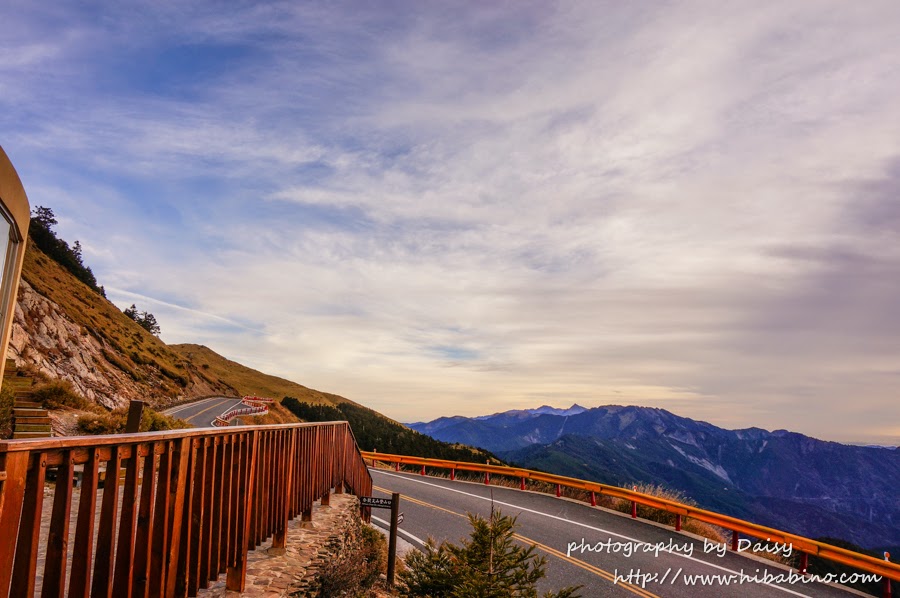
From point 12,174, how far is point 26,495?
2.73 meters

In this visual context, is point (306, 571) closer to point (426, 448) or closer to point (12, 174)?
point (12, 174)

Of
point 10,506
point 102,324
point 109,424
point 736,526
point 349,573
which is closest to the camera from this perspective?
point 10,506

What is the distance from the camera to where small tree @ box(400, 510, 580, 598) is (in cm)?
619

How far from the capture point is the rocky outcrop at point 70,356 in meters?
29.2

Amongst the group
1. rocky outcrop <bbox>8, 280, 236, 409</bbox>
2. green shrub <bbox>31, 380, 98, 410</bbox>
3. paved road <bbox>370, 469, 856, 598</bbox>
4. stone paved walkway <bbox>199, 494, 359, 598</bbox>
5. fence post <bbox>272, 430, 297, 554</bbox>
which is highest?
rocky outcrop <bbox>8, 280, 236, 409</bbox>

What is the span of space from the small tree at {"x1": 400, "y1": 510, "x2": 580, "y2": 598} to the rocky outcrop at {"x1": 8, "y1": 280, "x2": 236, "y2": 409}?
2418 cm

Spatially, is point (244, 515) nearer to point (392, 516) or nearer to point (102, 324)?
point (392, 516)

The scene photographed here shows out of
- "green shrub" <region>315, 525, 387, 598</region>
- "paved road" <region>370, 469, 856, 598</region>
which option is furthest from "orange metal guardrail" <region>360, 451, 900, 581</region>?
"green shrub" <region>315, 525, 387, 598</region>

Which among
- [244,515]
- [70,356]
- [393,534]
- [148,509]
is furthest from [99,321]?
[148,509]

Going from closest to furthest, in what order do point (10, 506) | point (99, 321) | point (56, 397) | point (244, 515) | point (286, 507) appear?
point (10, 506) < point (244, 515) < point (286, 507) < point (56, 397) < point (99, 321)

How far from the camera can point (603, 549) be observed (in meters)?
12.9

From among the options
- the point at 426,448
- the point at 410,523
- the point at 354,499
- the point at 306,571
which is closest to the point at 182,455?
the point at 306,571

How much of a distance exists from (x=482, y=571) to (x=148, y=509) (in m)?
4.29

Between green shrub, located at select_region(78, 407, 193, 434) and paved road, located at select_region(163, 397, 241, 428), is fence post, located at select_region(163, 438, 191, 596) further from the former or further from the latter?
paved road, located at select_region(163, 397, 241, 428)
